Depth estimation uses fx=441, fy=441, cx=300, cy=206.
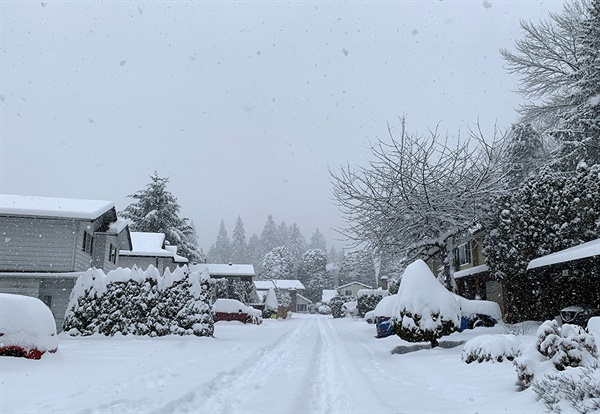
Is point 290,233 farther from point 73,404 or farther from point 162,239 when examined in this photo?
point 73,404

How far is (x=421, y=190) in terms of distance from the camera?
18.5 m

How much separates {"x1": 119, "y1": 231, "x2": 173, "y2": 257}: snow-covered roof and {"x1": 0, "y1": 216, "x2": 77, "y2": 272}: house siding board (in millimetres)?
12164

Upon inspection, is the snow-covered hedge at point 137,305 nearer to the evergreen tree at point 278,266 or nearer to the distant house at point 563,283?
the distant house at point 563,283

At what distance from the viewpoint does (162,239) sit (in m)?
37.0

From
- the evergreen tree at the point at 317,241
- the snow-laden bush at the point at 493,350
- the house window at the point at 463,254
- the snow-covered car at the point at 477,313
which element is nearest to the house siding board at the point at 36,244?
the snow-covered car at the point at 477,313

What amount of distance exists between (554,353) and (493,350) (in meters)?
2.07

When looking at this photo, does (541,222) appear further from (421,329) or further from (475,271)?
(421,329)

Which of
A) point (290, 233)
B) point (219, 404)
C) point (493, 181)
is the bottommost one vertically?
point (219, 404)

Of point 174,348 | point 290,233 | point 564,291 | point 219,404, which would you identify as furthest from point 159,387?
point 290,233

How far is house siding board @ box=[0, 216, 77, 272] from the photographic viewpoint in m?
19.7

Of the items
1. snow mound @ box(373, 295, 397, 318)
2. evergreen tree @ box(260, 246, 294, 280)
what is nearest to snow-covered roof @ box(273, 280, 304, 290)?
evergreen tree @ box(260, 246, 294, 280)

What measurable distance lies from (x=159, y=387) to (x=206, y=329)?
401 inches

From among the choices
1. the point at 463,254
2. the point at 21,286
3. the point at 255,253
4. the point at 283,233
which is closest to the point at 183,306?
the point at 21,286

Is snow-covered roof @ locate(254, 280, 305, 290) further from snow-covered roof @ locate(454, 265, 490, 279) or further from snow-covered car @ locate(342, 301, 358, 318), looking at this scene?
snow-covered roof @ locate(454, 265, 490, 279)
